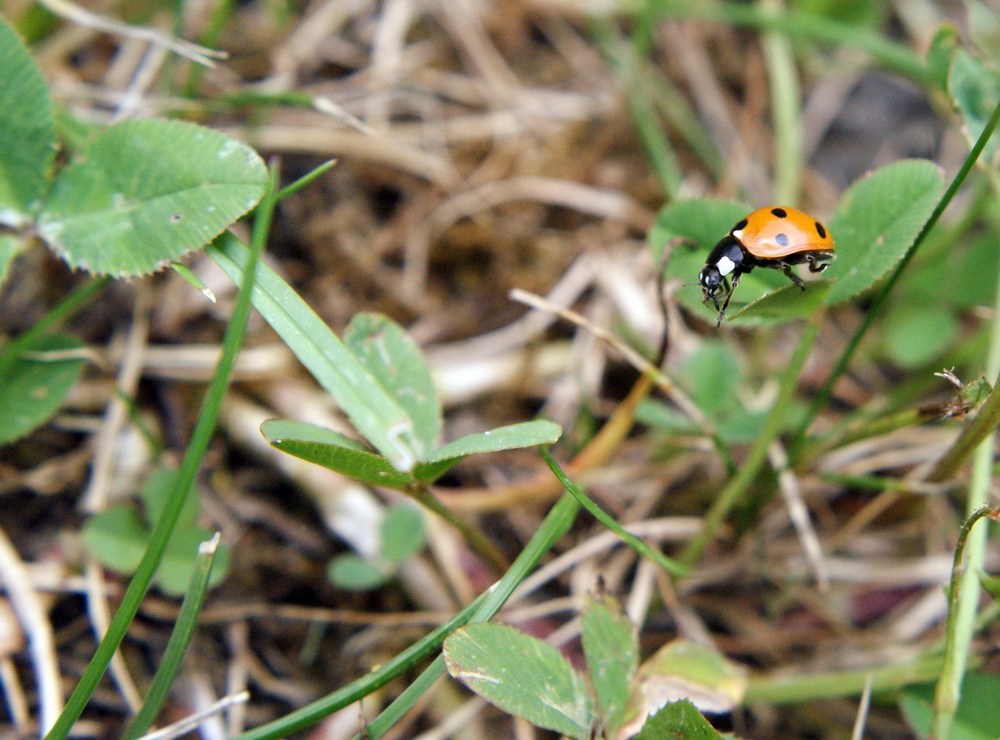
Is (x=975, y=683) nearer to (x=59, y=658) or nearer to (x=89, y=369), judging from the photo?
(x=59, y=658)

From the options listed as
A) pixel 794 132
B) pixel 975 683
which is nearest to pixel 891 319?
pixel 794 132

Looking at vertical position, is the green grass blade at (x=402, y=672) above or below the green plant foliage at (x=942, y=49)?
below

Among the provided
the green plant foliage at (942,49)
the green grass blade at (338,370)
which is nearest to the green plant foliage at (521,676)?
the green grass blade at (338,370)

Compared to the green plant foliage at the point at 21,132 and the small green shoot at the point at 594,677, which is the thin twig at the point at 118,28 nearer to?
the green plant foliage at the point at 21,132

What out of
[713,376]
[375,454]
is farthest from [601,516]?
[713,376]

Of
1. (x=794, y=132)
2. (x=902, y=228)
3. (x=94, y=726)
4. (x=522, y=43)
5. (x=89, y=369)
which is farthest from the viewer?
(x=522, y=43)

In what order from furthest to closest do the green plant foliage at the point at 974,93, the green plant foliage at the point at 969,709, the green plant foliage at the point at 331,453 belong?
the green plant foliage at the point at 974,93
the green plant foliage at the point at 969,709
the green plant foliage at the point at 331,453
